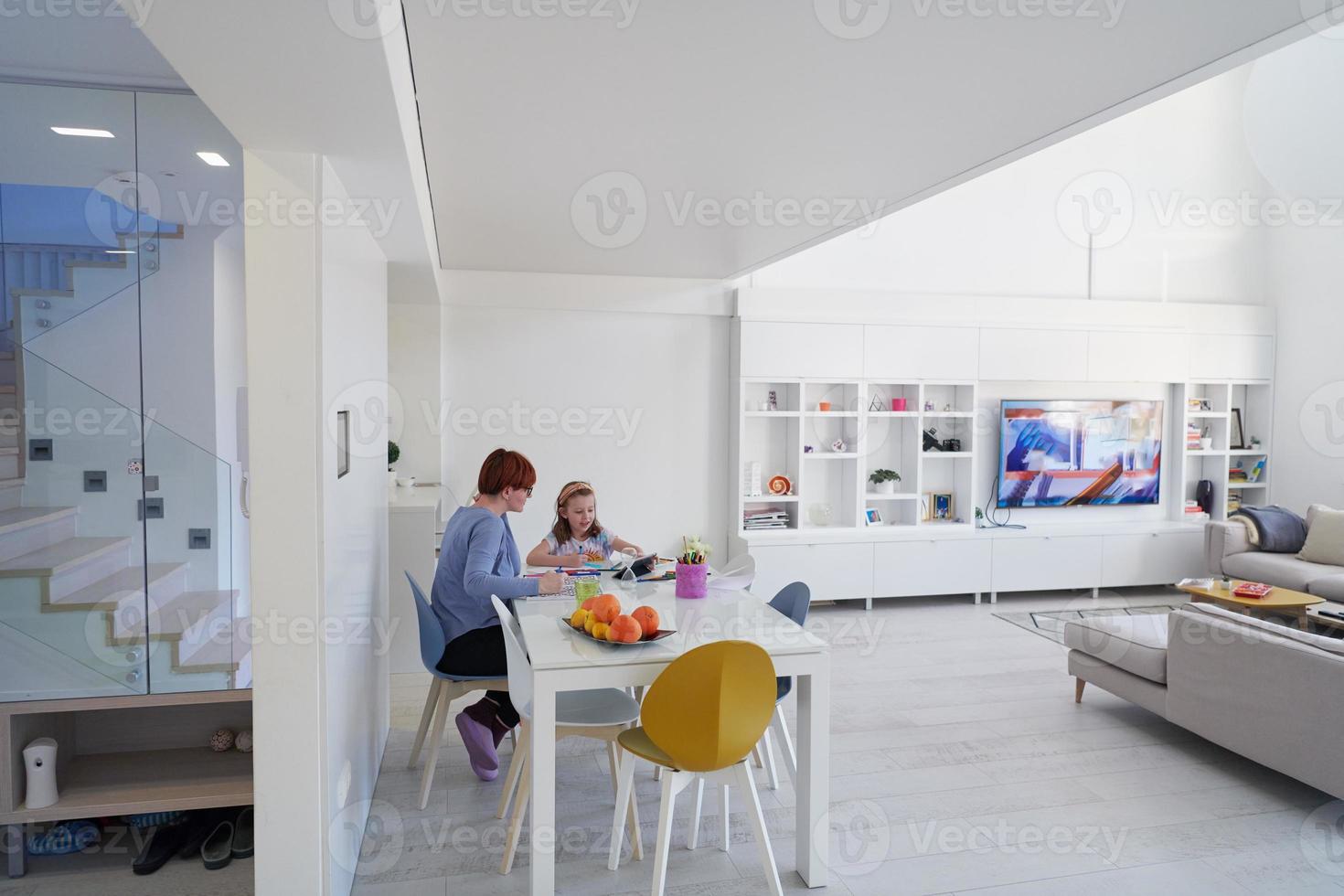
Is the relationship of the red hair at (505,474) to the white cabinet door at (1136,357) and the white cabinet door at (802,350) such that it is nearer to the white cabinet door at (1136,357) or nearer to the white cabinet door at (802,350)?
the white cabinet door at (802,350)

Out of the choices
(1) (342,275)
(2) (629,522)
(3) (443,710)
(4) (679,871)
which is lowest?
(4) (679,871)

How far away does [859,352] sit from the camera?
6254 millimetres

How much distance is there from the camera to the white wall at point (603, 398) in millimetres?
5902

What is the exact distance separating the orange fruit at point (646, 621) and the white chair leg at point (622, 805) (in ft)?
1.21

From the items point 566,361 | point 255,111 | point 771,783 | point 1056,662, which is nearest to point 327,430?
point 255,111

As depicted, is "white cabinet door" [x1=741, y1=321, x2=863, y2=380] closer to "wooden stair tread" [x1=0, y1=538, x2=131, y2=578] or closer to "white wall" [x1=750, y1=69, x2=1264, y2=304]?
"white wall" [x1=750, y1=69, x2=1264, y2=304]

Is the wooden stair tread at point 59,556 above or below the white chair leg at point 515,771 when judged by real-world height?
above

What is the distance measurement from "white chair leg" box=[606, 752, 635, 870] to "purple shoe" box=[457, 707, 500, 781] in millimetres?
797

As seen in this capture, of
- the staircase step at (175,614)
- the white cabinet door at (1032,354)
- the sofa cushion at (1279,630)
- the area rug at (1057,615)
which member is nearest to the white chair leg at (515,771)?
the staircase step at (175,614)

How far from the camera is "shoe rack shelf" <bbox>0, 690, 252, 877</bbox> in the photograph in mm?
2619

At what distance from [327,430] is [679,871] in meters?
1.79

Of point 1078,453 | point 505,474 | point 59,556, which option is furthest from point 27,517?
point 1078,453

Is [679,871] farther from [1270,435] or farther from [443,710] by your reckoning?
[1270,435]

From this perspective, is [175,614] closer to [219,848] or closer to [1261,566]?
[219,848]
